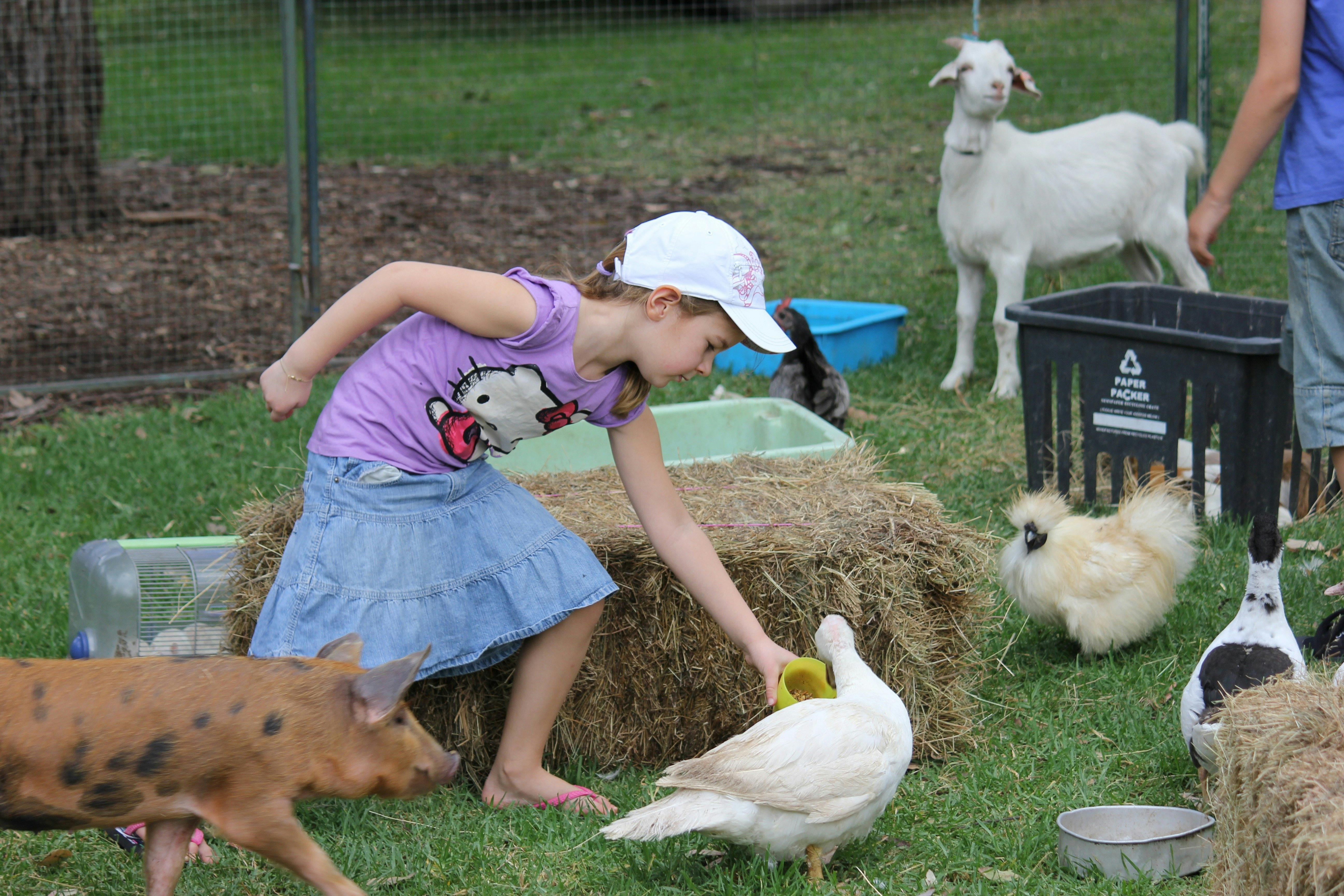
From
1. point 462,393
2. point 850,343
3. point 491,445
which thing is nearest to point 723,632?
point 491,445

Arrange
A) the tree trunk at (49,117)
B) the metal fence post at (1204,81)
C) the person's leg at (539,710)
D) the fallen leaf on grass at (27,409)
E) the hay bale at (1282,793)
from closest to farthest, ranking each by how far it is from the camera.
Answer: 1. the hay bale at (1282,793)
2. the person's leg at (539,710)
3. the fallen leaf on grass at (27,409)
4. the metal fence post at (1204,81)
5. the tree trunk at (49,117)

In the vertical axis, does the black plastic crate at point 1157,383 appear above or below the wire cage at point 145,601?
above

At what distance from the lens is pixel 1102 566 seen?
3.68 meters

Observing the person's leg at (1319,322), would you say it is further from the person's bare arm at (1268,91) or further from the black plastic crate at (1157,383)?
the black plastic crate at (1157,383)

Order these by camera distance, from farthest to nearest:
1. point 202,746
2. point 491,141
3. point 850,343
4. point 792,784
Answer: point 491,141 → point 850,343 → point 792,784 → point 202,746

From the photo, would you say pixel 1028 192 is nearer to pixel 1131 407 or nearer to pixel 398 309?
pixel 1131 407

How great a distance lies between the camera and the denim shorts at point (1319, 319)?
3479 mm

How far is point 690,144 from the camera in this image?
1231 cm

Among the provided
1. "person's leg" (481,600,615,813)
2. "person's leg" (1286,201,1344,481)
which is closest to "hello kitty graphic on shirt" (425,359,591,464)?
"person's leg" (481,600,615,813)

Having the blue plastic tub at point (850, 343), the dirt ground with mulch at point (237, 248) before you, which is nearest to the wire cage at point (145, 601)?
the dirt ground with mulch at point (237, 248)

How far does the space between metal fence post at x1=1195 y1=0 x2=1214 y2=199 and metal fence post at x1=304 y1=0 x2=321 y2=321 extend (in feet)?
15.8

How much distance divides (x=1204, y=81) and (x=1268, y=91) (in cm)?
396

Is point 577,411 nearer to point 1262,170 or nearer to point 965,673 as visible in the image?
point 965,673

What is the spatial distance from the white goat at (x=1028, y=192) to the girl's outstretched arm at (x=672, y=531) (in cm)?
378
